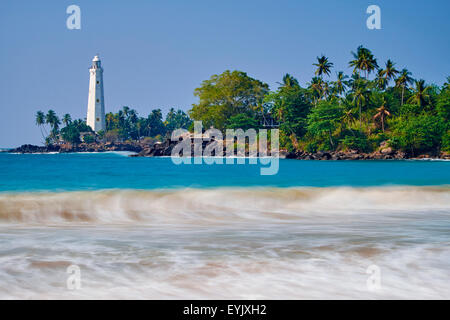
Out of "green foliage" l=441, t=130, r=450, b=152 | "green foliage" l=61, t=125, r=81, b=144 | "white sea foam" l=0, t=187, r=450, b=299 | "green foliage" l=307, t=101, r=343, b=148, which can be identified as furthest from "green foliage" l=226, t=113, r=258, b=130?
"green foliage" l=61, t=125, r=81, b=144

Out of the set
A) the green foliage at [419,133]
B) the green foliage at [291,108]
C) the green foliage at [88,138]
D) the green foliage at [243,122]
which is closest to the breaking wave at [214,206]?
the green foliage at [419,133]

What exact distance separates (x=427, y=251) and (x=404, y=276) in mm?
1564

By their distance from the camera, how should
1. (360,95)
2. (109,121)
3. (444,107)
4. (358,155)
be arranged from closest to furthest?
(444,107)
(358,155)
(360,95)
(109,121)

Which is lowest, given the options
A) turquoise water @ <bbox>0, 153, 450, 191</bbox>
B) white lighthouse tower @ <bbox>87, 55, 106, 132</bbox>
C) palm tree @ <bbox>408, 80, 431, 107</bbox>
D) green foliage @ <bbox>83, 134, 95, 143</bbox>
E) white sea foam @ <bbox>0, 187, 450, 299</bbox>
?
turquoise water @ <bbox>0, 153, 450, 191</bbox>

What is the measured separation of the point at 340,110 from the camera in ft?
199

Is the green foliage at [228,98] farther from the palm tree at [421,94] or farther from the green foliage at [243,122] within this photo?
the palm tree at [421,94]

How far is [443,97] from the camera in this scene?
5509cm

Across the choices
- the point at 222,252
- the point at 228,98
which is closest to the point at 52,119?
the point at 228,98

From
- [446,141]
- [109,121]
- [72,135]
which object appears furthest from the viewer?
[109,121]

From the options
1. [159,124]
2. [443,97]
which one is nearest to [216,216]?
[443,97]

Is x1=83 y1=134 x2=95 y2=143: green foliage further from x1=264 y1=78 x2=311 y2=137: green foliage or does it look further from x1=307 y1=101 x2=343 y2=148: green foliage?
x1=307 y1=101 x2=343 y2=148: green foliage

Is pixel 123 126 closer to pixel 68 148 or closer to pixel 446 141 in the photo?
pixel 68 148

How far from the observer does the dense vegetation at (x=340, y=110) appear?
2164 inches

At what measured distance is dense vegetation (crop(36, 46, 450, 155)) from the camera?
2164 inches
